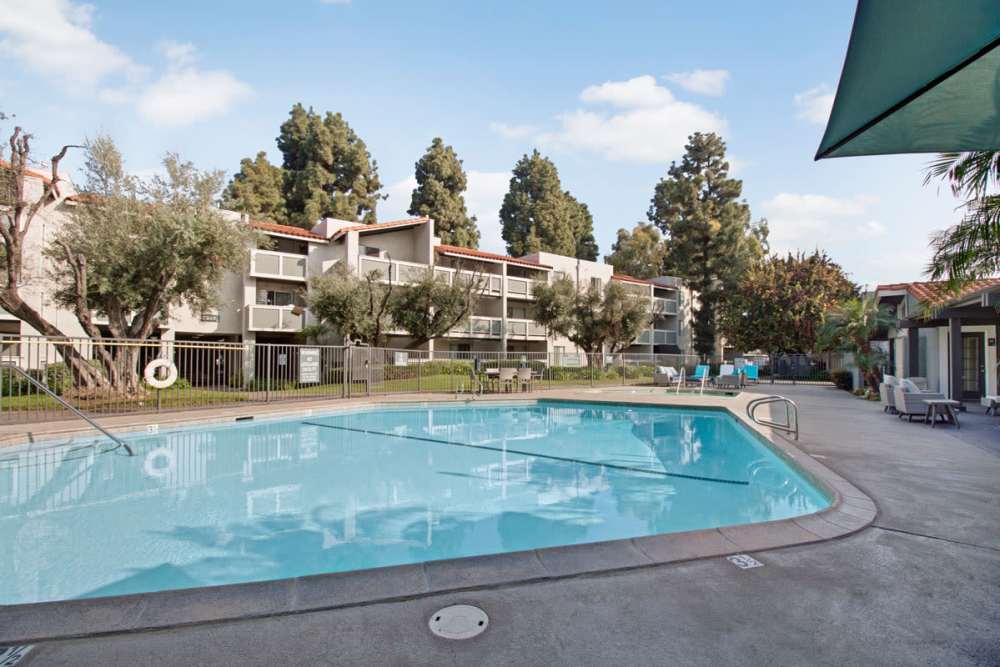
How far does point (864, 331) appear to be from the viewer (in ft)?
65.1

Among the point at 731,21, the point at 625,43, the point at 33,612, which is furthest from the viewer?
the point at 625,43

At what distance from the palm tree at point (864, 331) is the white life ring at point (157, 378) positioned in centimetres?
2242

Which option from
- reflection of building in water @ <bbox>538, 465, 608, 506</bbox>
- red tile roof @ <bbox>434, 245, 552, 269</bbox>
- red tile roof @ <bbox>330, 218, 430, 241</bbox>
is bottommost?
reflection of building in water @ <bbox>538, 465, 608, 506</bbox>

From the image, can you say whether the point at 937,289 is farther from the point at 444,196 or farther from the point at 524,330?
the point at 444,196

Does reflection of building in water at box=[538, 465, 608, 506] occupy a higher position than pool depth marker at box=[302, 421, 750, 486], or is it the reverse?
reflection of building in water at box=[538, 465, 608, 506]

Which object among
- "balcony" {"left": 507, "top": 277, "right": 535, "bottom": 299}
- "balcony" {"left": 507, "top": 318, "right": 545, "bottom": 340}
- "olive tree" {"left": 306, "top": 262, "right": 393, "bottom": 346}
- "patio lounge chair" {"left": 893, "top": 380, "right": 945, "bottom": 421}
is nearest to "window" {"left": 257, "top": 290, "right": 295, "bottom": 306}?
"olive tree" {"left": 306, "top": 262, "right": 393, "bottom": 346}

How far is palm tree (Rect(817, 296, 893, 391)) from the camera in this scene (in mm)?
19844

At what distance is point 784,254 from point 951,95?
→ 39502 millimetres

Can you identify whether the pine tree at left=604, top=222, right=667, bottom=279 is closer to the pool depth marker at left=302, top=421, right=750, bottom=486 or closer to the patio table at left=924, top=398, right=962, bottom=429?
the patio table at left=924, top=398, right=962, bottom=429

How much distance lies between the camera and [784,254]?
1457 inches

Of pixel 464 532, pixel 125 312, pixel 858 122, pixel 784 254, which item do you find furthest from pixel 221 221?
pixel 784 254

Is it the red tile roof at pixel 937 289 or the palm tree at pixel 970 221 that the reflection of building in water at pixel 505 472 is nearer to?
the palm tree at pixel 970 221

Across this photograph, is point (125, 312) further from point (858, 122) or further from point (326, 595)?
point (858, 122)

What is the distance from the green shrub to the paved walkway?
75.5 feet
